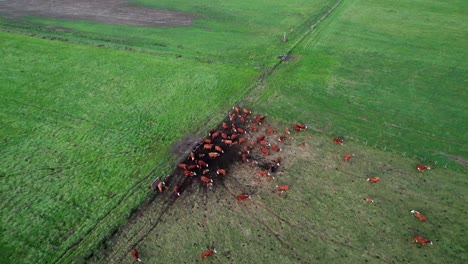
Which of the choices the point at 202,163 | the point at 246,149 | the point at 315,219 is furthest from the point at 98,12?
the point at 315,219

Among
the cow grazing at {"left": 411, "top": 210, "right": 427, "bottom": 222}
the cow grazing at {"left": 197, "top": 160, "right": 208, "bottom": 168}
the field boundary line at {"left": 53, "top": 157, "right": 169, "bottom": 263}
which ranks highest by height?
the cow grazing at {"left": 197, "top": 160, "right": 208, "bottom": 168}

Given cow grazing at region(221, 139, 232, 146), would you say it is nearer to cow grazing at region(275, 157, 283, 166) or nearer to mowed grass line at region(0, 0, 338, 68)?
cow grazing at region(275, 157, 283, 166)

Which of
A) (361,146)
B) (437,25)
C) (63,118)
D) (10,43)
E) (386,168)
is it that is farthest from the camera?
(437,25)

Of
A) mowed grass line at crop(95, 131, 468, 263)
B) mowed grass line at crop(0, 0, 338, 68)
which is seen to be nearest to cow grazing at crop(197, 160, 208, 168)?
mowed grass line at crop(95, 131, 468, 263)

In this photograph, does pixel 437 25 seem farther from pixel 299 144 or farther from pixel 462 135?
pixel 299 144

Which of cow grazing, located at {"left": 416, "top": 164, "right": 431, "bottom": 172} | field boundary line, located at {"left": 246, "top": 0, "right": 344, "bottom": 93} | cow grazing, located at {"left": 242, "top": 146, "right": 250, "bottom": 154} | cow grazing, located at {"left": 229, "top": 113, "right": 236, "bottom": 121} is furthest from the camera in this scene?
field boundary line, located at {"left": 246, "top": 0, "right": 344, "bottom": 93}

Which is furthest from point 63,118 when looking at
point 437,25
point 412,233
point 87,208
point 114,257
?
point 437,25

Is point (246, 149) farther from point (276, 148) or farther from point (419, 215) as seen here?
point (419, 215)
